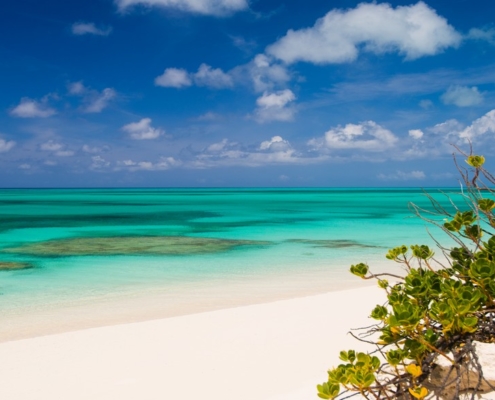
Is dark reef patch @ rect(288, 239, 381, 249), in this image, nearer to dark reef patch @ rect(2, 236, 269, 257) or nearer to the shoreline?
dark reef patch @ rect(2, 236, 269, 257)

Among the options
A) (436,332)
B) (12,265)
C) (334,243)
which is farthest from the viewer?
(334,243)

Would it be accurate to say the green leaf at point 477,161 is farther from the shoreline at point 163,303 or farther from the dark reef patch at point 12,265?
the dark reef patch at point 12,265

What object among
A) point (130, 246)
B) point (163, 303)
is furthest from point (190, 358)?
point (130, 246)

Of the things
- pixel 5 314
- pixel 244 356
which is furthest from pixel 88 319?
pixel 244 356

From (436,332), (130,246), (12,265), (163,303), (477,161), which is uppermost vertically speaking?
(477,161)

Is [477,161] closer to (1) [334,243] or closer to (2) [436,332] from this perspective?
(2) [436,332]

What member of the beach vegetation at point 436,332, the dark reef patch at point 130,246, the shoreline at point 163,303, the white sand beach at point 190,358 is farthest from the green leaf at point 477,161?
the dark reef patch at point 130,246

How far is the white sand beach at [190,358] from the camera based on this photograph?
362 cm

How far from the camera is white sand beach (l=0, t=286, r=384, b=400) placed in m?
3.62

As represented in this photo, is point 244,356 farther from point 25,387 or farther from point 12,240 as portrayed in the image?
point 12,240

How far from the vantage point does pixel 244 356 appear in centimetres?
429

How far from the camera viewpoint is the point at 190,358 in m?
4.29

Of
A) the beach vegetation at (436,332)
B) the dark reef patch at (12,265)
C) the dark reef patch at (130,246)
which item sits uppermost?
the dark reef patch at (130,246)

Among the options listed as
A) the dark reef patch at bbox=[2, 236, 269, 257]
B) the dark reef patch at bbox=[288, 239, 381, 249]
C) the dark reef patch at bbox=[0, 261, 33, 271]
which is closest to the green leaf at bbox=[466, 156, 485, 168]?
the dark reef patch at bbox=[0, 261, 33, 271]
